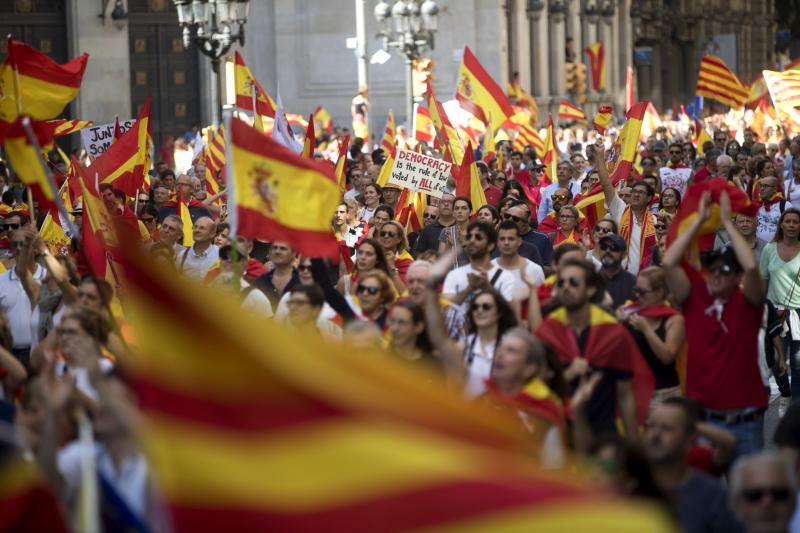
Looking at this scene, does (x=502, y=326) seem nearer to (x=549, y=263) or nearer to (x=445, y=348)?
(x=445, y=348)

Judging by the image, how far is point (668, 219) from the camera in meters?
14.2

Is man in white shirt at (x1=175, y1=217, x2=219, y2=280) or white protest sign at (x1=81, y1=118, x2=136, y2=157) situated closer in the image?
man in white shirt at (x1=175, y1=217, x2=219, y2=280)

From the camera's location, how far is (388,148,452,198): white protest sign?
55.2ft

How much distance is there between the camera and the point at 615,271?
11.4 m

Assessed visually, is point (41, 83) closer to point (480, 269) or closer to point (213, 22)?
point (480, 269)

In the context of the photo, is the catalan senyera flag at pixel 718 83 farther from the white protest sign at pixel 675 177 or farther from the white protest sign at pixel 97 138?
the white protest sign at pixel 97 138

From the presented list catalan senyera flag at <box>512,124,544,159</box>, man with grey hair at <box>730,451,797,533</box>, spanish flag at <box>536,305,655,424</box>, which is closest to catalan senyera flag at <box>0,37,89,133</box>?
spanish flag at <box>536,305,655,424</box>

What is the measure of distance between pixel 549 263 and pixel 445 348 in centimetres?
584

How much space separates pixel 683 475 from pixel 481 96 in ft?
58.3

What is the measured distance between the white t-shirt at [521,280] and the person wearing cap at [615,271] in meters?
0.40

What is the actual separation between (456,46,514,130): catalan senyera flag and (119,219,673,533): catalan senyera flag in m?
19.7

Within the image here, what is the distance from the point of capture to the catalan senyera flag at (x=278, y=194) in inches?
359

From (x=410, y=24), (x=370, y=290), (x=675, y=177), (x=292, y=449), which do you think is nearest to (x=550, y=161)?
(x=675, y=177)

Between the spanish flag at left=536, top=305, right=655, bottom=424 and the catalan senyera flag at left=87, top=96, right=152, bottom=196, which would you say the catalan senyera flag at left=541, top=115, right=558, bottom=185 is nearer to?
the catalan senyera flag at left=87, top=96, right=152, bottom=196
